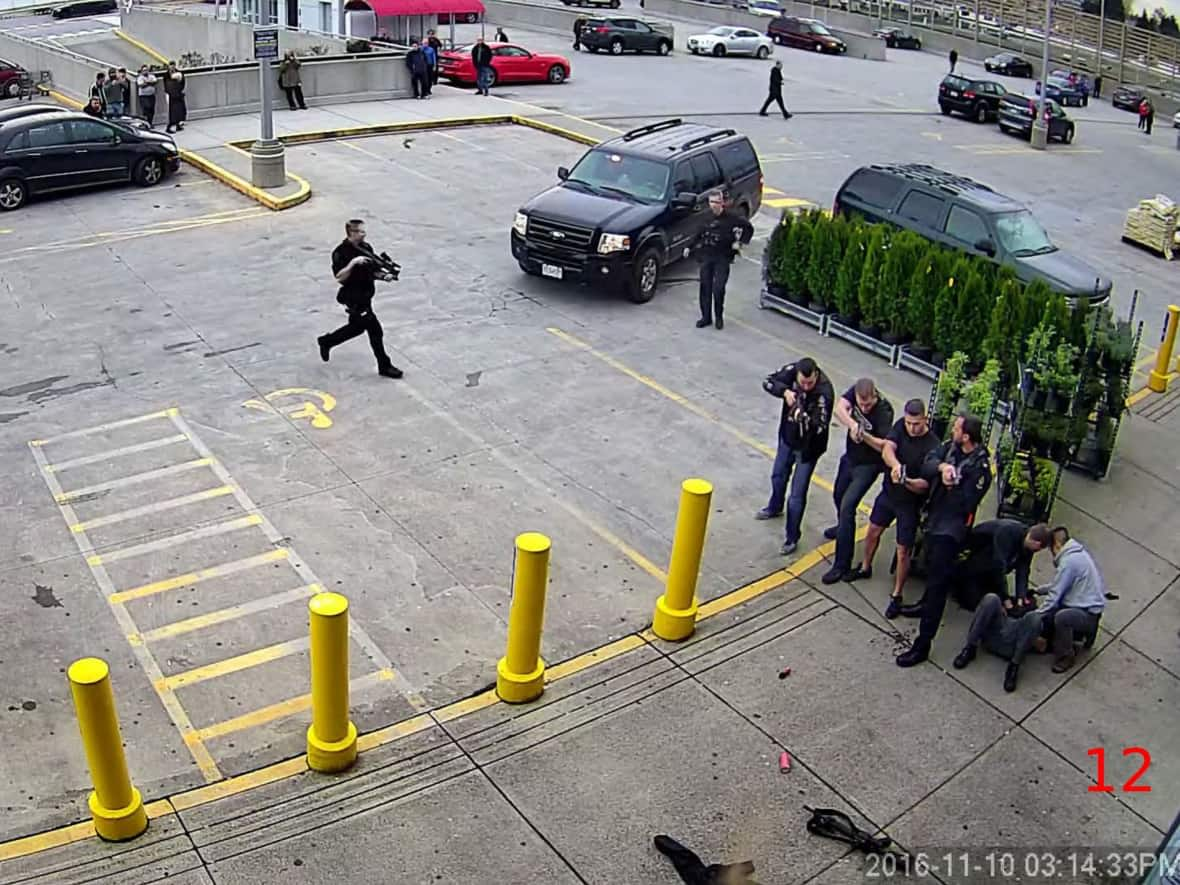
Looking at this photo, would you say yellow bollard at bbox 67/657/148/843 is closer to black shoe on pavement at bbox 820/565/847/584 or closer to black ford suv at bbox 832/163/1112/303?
black shoe on pavement at bbox 820/565/847/584

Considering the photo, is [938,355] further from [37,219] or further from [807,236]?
[37,219]

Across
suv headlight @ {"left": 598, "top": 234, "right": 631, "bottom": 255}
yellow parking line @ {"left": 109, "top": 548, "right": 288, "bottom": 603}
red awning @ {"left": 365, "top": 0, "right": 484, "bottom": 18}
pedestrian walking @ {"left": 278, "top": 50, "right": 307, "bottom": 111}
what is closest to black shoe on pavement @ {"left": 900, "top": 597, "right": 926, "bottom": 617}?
yellow parking line @ {"left": 109, "top": 548, "right": 288, "bottom": 603}

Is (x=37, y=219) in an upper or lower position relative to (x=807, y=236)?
lower

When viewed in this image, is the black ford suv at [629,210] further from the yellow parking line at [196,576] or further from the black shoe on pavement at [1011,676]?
the black shoe on pavement at [1011,676]

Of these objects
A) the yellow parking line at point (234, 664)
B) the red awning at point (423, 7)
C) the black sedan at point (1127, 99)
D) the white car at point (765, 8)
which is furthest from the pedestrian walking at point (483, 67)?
the black sedan at point (1127, 99)

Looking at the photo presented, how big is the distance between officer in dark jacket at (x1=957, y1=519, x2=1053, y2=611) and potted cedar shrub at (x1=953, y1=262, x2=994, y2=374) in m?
4.64

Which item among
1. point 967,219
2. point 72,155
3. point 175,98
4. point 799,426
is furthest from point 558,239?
point 175,98

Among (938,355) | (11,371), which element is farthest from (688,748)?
(11,371)

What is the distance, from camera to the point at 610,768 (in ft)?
23.6

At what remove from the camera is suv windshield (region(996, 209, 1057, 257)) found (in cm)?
1560

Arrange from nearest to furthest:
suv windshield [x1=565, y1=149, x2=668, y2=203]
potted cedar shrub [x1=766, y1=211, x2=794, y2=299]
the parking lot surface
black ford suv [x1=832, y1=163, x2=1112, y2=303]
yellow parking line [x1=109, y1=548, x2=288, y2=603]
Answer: the parking lot surface → yellow parking line [x1=109, y1=548, x2=288, y2=603] → potted cedar shrub [x1=766, y1=211, x2=794, y2=299] → black ford suv [x1=832, y1=163, x2=1112, y2=303] → suv windshield [x1=565, y1=149, x2=668, y2=203]

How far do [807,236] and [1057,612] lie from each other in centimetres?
759

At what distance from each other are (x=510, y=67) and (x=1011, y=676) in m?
28.9

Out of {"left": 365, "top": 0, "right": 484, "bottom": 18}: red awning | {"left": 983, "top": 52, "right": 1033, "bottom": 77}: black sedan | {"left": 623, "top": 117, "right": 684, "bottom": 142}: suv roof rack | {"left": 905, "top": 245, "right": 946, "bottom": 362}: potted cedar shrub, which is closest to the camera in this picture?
{"left": 905, "top": 245, "right": 946, "bottom": 362}: potted cedar shrub
